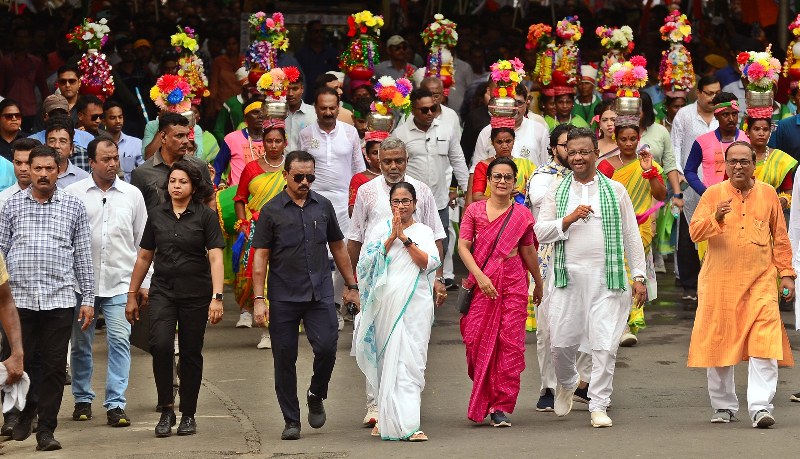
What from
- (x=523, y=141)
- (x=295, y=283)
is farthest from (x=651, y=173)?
(x=295, y=283)

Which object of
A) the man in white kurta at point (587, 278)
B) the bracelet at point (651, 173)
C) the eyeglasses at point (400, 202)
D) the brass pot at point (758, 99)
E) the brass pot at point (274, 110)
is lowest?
the man in white kurta at point (587, 278)

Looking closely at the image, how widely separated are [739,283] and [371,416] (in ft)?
7.88

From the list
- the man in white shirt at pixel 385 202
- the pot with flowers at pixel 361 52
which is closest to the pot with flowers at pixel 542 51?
the pot with flowers at pixel 361 52

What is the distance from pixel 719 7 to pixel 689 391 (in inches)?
565

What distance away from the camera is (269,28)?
631 inches

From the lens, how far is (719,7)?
982 inches

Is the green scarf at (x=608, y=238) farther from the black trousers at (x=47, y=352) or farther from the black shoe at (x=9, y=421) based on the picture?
the black shoe at (x=9, y=421)

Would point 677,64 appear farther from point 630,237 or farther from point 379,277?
point 379,277

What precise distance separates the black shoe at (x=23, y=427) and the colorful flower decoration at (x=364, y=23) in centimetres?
742

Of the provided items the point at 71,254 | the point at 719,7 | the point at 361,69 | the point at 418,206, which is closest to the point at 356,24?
the point at 361,69

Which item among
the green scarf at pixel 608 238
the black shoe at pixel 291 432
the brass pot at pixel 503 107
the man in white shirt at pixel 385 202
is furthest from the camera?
the brass pot at pixel 503 107

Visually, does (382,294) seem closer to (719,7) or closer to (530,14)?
(530,14)

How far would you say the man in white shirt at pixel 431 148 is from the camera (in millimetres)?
14930

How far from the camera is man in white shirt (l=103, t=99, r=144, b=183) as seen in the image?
44.8 feet
